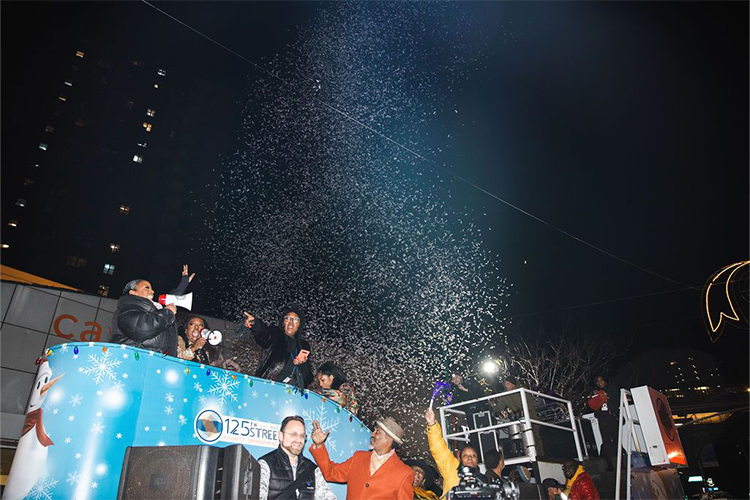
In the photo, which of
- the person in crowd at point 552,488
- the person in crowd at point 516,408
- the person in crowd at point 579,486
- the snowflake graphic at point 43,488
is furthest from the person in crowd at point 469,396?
the snowflake graphic at point 43,488

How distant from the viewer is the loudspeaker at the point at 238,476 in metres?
3.46

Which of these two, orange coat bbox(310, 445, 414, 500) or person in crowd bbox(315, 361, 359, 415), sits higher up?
person in crowd bbox(315, 361, 359, 415)

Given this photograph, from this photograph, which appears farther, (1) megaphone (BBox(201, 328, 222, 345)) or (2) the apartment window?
(2) the apartment window

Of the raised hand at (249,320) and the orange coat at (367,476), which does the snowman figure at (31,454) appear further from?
the orange coat at (367,476)

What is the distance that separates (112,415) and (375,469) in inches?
102

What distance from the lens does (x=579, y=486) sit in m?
6.61

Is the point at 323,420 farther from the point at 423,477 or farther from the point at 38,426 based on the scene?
the point at 38,426

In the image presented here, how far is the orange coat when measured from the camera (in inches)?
185

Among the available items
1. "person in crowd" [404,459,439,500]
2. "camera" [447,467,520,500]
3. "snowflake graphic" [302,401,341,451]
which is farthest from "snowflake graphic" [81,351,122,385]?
"person in crowd" [404,459,439,500]

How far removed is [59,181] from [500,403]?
47333mm

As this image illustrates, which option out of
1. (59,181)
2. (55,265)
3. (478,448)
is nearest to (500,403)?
(478,448)

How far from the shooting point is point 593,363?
24094mm

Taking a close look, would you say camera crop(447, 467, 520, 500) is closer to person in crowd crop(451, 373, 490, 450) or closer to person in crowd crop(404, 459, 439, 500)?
person in crowd crop(404, 459, 439, 500)

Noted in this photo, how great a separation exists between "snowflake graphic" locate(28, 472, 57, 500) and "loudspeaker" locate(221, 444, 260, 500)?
1.37 m
